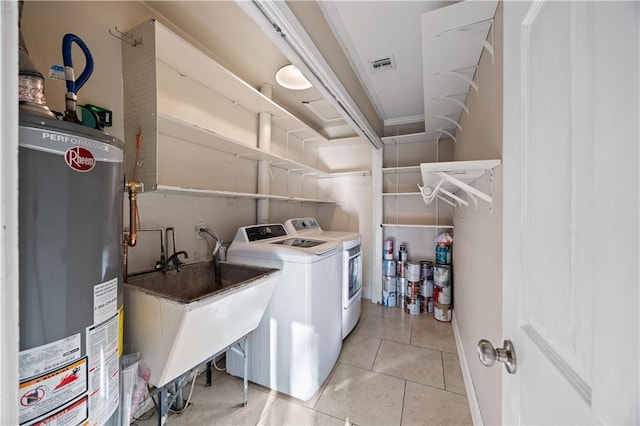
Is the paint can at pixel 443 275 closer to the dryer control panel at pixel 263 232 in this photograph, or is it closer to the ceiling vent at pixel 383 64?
the dryer control panel at pixel 263 232

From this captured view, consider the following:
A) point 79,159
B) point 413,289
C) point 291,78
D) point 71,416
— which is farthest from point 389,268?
point 79,159

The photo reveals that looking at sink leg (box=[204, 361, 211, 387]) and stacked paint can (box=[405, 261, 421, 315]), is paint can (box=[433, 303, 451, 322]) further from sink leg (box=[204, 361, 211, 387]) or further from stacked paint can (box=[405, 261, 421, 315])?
sink leg (box=[204, 361, 211, 387])

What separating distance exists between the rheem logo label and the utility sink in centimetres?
60

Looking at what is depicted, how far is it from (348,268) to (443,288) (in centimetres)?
128

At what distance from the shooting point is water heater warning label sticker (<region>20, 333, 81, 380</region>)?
0.57 m

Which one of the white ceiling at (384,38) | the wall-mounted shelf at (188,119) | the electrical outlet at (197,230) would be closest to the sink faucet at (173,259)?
the electrical outlet at (197,230)

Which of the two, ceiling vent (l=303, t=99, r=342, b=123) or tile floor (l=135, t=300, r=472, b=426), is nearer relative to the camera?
tile floor (l=135, t=300, r=472, b=426)

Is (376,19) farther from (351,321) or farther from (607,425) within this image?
(351,321)

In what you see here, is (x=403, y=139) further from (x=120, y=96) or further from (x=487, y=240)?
(x=120, y=96)

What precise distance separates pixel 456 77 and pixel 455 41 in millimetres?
400

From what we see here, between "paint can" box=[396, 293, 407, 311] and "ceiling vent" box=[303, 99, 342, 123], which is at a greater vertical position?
"ceiling vent" box=[303, 99, 342, 123]

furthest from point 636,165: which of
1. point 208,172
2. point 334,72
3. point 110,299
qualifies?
point 208,172

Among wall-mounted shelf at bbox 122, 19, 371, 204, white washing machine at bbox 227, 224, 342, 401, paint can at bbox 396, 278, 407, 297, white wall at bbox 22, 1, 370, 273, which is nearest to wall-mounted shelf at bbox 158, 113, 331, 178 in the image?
wall-mounted shelf at bbox 122, 19, 371, 204

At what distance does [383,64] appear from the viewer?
6.44 feet
